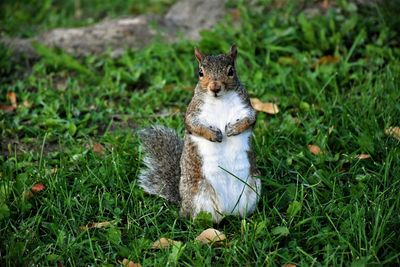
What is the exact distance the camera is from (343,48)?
436 cm

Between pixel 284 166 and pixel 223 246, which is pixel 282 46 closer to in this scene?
pixel 284 166

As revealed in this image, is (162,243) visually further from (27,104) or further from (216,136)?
Answer: (27,104)

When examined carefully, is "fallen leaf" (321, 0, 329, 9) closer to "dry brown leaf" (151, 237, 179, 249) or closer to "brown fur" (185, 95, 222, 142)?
"brown fur" (185, 95, 222, 142)

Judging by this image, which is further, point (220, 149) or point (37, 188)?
point (37, 188)

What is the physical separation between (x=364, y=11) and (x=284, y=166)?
6.29 ft

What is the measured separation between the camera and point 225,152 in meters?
2.76

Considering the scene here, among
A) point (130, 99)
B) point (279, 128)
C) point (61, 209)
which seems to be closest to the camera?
point (61, 209)

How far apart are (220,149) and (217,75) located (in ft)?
1.06

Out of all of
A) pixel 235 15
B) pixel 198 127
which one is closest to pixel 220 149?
pixel 198 127

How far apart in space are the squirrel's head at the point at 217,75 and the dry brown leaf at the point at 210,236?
1.91 feet

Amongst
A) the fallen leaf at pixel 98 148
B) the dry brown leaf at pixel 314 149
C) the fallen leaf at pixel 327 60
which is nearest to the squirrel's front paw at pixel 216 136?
the dry brown leaf at pixel 314 149

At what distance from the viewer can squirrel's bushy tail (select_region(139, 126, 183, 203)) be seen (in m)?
3.03

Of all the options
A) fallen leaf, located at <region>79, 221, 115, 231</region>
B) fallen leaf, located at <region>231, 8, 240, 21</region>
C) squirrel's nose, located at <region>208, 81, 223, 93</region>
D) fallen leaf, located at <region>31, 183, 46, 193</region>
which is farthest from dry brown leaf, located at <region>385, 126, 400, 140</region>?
fallen leaf, located at <region>231, 8, 240, 21</region>

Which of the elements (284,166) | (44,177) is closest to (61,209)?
(44,177)
